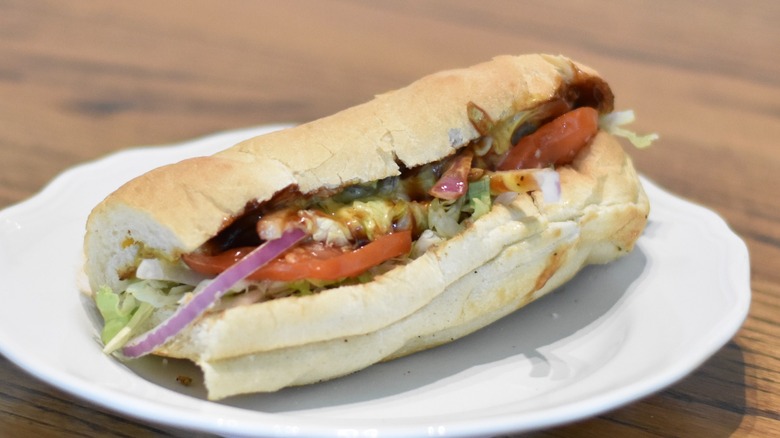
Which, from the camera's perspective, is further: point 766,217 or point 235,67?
point 235,67

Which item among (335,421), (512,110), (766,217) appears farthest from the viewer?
(766,217)

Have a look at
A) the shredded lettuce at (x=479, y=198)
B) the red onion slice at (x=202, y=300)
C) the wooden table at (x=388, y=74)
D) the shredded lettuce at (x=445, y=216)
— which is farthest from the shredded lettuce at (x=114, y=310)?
the wooden table at (x=388, y=74)

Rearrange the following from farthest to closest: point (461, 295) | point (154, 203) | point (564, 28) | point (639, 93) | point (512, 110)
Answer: point (564, 28), point (639, 93), point (512, 110), point (461, 295), point (154, 203)

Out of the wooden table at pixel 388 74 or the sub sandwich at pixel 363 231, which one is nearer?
the sub sandwich at pixel 363 231

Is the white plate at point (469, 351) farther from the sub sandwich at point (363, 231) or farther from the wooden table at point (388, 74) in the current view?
the wooden table at point (388, 74)

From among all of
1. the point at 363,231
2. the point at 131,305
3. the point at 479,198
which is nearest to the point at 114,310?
the point at 131,305

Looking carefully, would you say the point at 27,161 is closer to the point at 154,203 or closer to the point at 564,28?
the point at 154,203

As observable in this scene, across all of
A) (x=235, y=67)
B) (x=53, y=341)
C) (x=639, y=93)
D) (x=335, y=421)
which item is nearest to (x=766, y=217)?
(x=639, y=93)

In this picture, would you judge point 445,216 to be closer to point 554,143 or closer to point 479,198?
point 479,198
